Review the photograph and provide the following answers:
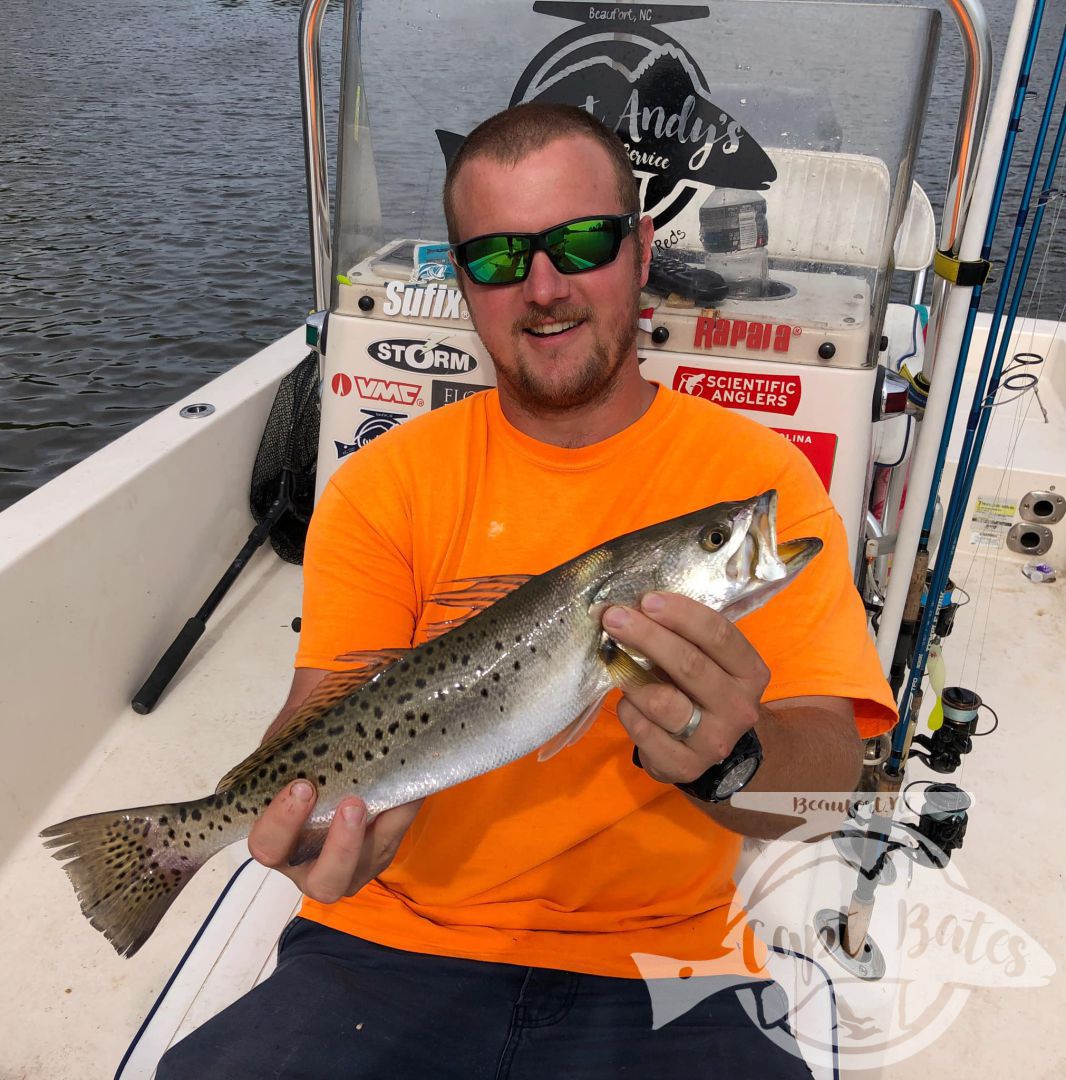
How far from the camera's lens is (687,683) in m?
1.82

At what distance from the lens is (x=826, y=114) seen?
329 cm

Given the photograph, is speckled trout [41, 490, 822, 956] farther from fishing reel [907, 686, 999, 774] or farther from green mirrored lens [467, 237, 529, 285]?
fishing reel [907, 686, 999, 774]

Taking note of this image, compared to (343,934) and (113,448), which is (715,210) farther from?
(113,448)

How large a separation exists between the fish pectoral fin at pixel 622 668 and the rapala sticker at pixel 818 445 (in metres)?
1.69

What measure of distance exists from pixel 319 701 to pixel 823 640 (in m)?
1.30

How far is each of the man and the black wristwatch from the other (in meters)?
0.08

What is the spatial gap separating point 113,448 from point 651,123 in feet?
10.2

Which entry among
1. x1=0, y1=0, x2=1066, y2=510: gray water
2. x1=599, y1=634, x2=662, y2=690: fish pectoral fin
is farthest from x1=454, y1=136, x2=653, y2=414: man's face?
x1=0, y1=0, x2=1066, y2=510: gray water

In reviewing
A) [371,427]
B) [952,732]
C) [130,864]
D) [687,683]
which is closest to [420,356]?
[371,427]

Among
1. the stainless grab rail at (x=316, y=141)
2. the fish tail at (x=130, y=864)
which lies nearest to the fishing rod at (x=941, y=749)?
the fish tail at (x=130, y=864)

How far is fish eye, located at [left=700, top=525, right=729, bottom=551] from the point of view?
6.33ft

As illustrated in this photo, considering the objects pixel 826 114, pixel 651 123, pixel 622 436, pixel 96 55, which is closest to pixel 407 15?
pixel 651 123

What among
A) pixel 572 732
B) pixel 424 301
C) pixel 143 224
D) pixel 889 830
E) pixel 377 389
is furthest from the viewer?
pixel 143 224

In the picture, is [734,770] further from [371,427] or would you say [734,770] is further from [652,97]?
[652,97]
